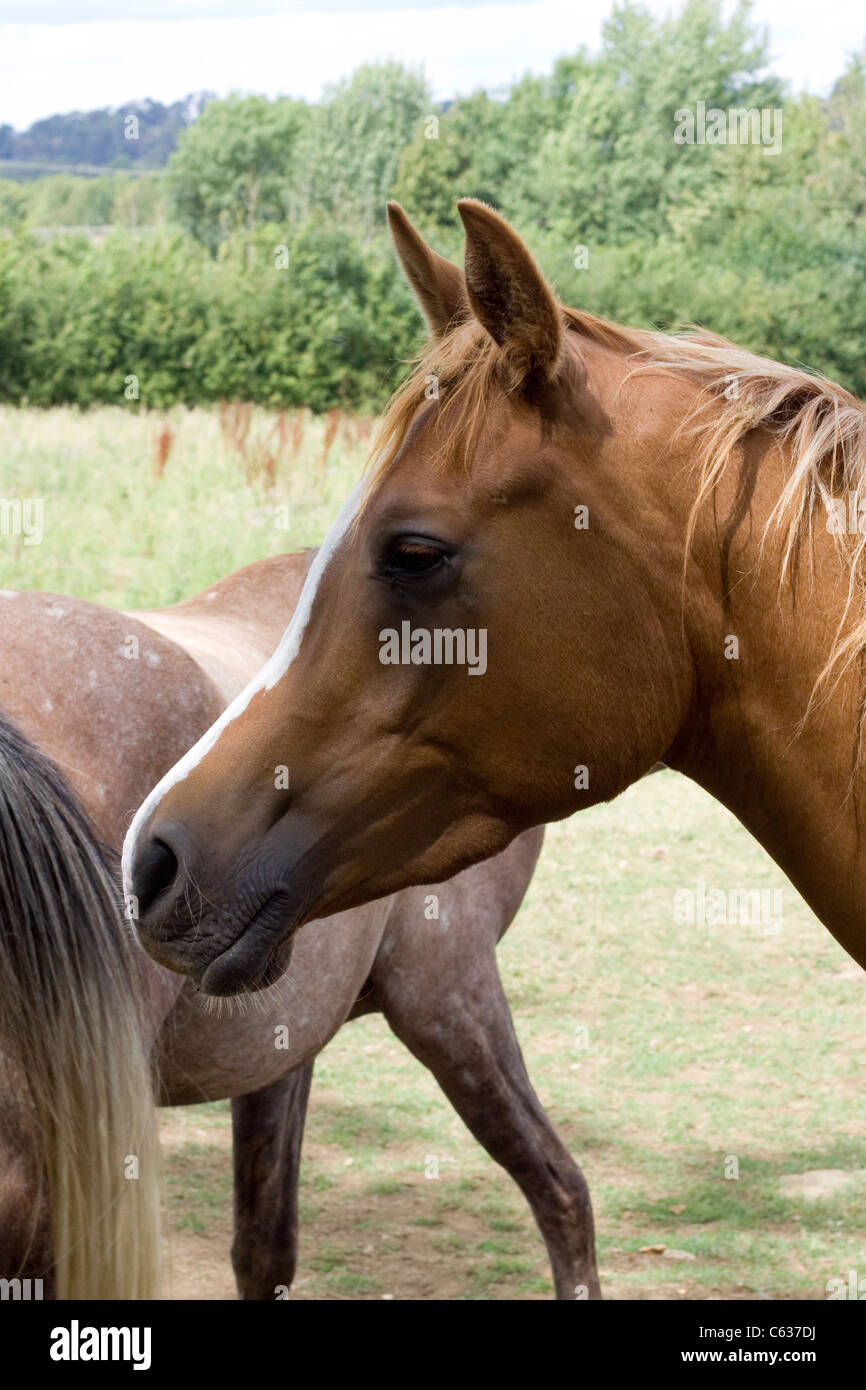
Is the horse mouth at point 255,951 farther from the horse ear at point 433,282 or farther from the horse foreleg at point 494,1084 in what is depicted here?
the horse foreleg at point 494,1084

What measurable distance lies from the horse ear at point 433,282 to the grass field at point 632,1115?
3.12m

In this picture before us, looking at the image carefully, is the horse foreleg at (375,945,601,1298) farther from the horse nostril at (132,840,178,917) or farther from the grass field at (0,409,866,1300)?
the horse nostril at (132,840,178,917)

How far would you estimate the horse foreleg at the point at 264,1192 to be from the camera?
11.4 feet

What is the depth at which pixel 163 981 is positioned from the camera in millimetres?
2328

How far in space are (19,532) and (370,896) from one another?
971cm

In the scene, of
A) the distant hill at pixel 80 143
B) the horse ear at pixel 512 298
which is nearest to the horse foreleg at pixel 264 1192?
the horse ear at pixel 512 298

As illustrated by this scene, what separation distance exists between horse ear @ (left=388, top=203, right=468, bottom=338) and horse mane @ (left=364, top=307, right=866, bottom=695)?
0.08 metres

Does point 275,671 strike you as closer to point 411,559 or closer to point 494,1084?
point 411,559

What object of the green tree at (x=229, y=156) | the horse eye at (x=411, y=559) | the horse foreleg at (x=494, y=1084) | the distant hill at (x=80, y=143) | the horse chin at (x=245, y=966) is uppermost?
the distant hill at (x=80, y=143)

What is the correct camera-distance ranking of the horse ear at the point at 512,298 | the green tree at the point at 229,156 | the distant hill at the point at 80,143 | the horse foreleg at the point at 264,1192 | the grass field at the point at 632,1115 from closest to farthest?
the horse ear at the point at 512,298
the horse foreleg at the point at 264,1192
the grass field at the point at 632,1115
the green tree at the point at 229,156
the distant hill at the point at 80,143

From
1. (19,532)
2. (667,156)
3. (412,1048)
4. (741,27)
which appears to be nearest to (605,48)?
(741,27)

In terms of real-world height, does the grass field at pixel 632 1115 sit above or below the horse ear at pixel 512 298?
below

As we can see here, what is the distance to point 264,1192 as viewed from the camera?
3.49 metres
